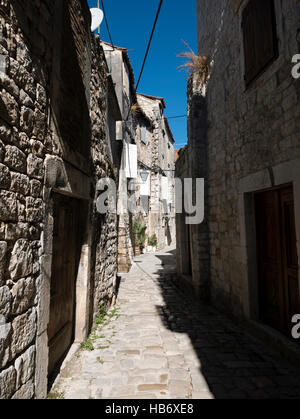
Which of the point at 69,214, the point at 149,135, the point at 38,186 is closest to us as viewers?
the point at 38,186

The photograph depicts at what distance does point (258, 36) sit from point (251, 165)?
182 centimetres

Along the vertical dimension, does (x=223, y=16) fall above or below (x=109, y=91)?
above

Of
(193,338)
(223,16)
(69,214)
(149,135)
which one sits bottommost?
(193,338)

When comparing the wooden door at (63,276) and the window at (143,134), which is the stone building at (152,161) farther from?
the wooden door at (63,276)

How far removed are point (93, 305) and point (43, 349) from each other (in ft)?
6.48

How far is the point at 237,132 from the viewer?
4.38m

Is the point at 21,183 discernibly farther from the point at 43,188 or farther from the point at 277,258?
the point at 277,258

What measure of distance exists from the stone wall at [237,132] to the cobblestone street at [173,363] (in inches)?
29.5

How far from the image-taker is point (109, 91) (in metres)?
5.66

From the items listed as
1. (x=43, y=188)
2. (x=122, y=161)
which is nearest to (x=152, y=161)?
(x=122, y=161)

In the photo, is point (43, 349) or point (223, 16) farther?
point (223, 16)

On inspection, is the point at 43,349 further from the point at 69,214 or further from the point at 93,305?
the point at 93,305

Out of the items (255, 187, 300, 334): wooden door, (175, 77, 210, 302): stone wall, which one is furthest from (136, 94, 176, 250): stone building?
(255, 187, 300, 334): wooden door
